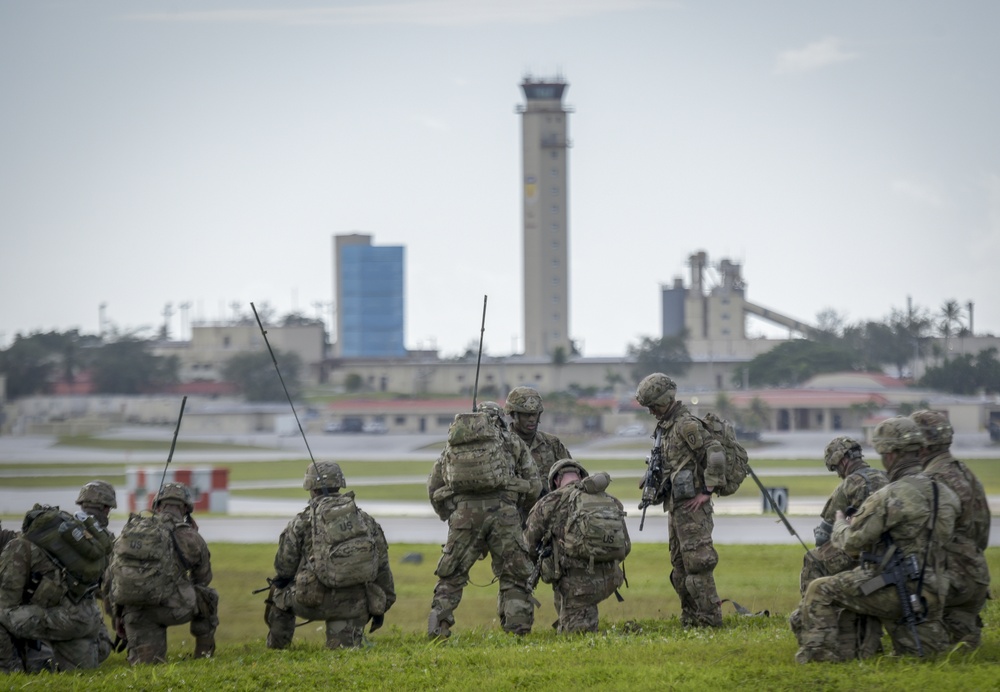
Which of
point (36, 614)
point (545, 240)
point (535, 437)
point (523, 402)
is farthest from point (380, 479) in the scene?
point (545, 240)

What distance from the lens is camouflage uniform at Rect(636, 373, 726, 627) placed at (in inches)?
448

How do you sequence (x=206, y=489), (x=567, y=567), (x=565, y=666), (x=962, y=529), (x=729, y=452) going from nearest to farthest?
(x=962, y=529), (x=565, y=666), (x=567, y=567), (x=729, y=452), (x=206, y=489)

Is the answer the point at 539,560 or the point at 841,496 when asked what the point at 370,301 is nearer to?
the point at 539,560

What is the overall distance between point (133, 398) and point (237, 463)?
3658cm

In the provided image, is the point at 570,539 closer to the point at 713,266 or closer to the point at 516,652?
the point at 516,652

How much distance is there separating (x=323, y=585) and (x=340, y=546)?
40 cm

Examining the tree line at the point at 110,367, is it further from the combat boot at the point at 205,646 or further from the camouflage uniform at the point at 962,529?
the camouflage uniform at the point at 962,529

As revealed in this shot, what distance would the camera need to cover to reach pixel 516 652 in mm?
10008

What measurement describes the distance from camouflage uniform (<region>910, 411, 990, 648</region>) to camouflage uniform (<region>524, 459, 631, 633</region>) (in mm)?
3063

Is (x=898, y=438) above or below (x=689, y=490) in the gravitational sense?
above

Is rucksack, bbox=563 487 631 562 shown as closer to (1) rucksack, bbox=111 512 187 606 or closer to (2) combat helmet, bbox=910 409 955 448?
(2) combat helmet, bbox=910 409 955 448

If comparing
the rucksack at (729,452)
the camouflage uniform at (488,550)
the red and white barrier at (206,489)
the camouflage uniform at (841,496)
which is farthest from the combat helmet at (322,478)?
the red and white barrier at (206,489)

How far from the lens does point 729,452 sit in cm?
1166

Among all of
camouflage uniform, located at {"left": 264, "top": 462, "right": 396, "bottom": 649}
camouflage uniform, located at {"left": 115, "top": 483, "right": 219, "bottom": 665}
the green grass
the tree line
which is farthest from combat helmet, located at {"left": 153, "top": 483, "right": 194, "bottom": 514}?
the tree line
